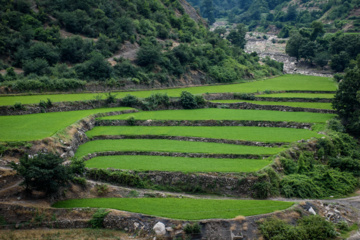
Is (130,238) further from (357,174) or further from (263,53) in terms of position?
(263,53)

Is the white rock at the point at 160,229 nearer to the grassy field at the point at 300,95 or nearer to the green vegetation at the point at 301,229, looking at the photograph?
the green vegetation at the point at 301,229

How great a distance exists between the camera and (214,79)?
2660 inches

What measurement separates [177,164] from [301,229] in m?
11.4

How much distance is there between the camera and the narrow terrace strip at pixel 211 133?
3581 centimetres

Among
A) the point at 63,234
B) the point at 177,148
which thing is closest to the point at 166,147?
the point at 177,148

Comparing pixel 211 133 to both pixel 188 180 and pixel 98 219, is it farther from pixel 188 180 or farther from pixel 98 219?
pixel 98 219

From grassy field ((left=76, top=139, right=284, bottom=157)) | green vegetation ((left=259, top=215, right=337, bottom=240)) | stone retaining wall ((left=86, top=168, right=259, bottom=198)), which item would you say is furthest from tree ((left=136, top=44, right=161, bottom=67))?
green vegetation ((left=259, top=215, right=337, bottom=240))

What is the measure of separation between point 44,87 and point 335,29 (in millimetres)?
96464

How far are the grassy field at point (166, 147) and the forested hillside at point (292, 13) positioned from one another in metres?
85.9

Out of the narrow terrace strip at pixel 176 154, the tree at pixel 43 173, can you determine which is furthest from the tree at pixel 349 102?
the tree at pixel 43 173

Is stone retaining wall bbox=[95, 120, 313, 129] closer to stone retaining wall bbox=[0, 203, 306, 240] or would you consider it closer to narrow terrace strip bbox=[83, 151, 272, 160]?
narrow terrace strip bbox=[83, 151, 272, 160]

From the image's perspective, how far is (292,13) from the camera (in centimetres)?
13988

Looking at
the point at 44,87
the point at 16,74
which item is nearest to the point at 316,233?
the point at 44,87

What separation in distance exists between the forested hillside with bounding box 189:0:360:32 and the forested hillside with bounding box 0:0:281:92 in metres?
48.5
